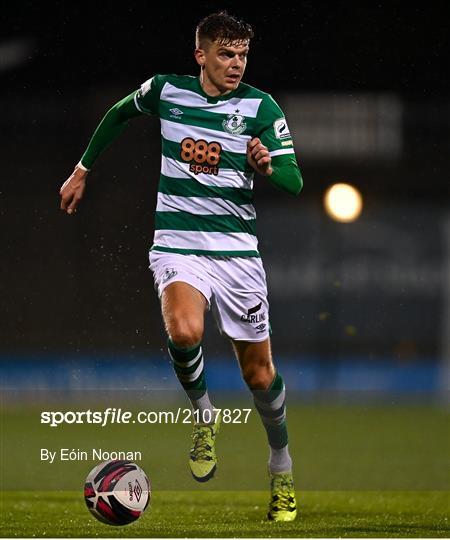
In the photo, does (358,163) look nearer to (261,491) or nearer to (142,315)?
(142,315)

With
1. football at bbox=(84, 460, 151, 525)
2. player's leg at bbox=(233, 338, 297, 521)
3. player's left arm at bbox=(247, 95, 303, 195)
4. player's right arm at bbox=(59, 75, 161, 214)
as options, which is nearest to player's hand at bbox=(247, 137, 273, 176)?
player's left arm at bbox=(247, 95, 303, 195)

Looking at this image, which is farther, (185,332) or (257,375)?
(257,375)

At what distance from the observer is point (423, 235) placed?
15539 mm

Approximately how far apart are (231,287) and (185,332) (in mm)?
358

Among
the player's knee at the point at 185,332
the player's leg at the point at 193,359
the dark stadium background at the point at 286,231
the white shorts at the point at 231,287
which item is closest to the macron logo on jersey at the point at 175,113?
the white shorts at the point at 231,287

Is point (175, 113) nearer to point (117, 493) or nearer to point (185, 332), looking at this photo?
point (185, 332)

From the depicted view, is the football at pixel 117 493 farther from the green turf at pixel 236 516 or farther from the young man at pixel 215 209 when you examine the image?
the young man at pixel 215 209

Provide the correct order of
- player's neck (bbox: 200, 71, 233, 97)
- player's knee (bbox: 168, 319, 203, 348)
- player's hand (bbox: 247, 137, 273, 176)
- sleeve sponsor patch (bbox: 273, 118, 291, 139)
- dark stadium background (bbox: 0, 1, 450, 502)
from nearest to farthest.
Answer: player's hand (bbox: 247, 137, 273, 176), player's knee (bbox: 168, 319, 203, 348), sleeve sponsor patch (bbox: 273, 118, 291, 139), player's neck (bbox: 200, 71, 233, 97), dark stadium background (bbox: 0, 1, 450, 502)

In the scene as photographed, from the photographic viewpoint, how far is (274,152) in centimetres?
482

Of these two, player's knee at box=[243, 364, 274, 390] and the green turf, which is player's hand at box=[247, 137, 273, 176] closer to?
player's knee at box=[243, 364, 274, 390]

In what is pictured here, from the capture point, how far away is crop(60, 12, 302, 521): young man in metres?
4.88

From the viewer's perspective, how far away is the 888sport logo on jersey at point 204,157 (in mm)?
4902

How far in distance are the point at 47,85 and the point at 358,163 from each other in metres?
4.81

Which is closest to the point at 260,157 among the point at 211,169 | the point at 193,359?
the point at 211,169
